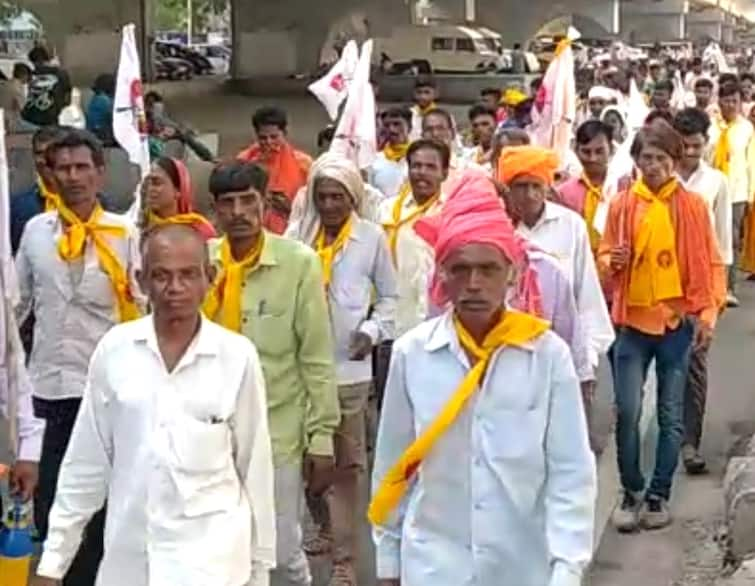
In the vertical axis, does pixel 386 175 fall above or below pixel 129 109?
below

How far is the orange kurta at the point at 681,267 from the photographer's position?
296 inches

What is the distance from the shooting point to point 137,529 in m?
4.24

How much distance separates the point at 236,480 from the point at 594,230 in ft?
16.0

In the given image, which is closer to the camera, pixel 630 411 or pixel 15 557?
pixel 15 557

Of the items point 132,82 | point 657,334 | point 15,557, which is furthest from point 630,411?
point 15,557

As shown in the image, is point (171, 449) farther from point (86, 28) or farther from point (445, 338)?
point (86, 28)

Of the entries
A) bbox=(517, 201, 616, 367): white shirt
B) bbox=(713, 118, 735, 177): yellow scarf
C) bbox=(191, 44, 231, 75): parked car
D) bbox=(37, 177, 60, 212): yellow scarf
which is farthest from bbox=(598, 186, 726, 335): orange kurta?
bbox=(191, 44, 231, 75): parked car

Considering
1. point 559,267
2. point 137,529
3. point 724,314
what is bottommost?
point 724,314

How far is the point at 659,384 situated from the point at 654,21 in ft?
269

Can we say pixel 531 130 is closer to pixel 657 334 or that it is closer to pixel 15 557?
pixel 657 334

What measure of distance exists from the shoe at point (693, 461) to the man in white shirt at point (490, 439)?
4779 millimetres

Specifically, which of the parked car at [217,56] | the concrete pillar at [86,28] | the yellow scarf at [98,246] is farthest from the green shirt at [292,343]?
the parked car at [217,56]

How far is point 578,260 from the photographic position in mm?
6500

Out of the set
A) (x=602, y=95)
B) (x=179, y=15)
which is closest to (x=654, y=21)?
(x=179, y=15)
